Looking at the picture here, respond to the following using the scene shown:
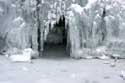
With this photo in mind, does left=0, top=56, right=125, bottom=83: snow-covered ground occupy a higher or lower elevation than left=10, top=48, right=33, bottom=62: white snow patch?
lower

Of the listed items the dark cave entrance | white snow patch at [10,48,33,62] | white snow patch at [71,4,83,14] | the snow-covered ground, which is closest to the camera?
the snow-covered ground

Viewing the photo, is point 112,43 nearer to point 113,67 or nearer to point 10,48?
point 113,67

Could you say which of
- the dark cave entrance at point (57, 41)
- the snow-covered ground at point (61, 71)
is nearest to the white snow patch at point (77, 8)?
the dark cave entrance at point (57, 41)

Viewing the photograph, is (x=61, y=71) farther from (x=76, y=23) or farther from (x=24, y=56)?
(x=76, y=23)

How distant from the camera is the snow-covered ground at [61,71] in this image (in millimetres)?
4988

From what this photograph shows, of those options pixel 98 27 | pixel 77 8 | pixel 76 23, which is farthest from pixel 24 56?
pixel 98 27

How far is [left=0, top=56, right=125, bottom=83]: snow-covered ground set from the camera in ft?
16.4

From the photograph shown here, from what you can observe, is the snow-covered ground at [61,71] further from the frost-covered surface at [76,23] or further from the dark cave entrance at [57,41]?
the dark cave entrance at [57,41]

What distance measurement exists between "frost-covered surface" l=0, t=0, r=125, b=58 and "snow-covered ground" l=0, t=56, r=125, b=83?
1.32 ft

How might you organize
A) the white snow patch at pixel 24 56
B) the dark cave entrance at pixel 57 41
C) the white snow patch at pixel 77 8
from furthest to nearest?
the dark cave entrance at pixel 57 41 → the white snow patch at pixel 77 8 → the white snow patch at pixel 24 56

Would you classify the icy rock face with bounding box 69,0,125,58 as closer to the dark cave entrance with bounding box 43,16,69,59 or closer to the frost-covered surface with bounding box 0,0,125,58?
the frost-covered surface with bounding box 0,0,125,58

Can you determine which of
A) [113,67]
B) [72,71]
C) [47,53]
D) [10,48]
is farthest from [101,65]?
[10,48]

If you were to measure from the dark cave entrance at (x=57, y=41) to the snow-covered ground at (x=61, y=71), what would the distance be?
2.42 feet

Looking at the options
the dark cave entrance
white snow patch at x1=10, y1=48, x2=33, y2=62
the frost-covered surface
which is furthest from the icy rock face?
white snow patch at x1=10, y1=48, x2=33, y2=62
